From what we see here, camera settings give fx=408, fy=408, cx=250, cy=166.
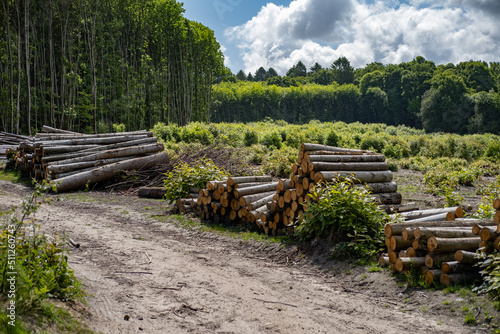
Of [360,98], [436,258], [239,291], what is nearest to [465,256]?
[436,258]

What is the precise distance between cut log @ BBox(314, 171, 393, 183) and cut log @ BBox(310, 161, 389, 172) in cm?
11

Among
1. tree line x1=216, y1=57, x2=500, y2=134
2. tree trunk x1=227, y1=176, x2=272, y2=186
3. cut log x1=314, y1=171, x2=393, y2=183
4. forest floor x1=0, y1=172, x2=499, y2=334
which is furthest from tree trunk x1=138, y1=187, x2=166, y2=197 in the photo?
tree line x1=216, y1=57, x2=500, y2=134

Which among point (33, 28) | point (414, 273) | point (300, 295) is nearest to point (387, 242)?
point (414, 273)

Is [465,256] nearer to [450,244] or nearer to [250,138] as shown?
[450,244]

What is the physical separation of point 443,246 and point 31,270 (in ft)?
16.7

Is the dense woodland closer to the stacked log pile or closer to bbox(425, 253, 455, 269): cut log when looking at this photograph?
the stacked log pile

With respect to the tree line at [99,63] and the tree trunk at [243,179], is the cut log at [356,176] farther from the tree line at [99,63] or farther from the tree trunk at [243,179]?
the tree line at [99,63]

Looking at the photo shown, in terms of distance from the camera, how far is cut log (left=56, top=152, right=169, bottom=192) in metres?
14.0

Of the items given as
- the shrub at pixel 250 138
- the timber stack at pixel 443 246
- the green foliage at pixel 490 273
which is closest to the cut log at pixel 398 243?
the timber stack at pixel 443 246

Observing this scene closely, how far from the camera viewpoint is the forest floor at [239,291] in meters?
4.52

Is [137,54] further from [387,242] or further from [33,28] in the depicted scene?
[387,242]

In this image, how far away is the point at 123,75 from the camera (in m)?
39.0

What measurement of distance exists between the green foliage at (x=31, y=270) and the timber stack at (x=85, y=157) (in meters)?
10.2

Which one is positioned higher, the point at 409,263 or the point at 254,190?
the point at 254,190
